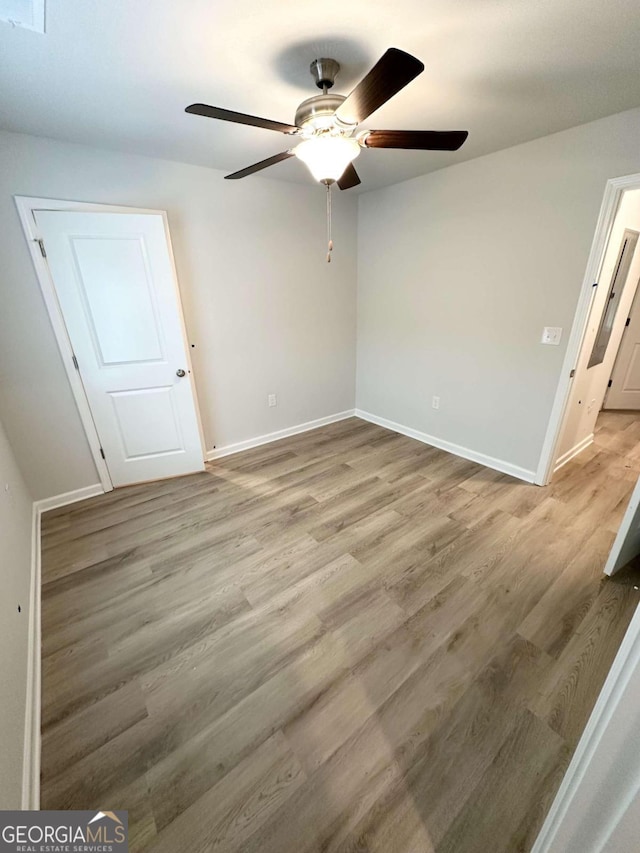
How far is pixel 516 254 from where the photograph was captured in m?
2.53

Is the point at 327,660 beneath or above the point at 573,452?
beneath

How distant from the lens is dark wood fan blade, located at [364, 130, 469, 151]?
4.44 feet

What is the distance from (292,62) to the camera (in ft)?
4.75

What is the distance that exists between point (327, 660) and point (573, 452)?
2.95 meters

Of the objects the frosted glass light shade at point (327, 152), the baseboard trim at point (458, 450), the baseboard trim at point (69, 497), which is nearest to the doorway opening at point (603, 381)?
the baseboard trim at point (458, 450)

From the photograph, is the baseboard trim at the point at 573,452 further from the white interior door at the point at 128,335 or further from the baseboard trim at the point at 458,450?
the white interior door at the point at 128,335

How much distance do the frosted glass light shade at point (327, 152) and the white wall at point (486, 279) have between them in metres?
1.66

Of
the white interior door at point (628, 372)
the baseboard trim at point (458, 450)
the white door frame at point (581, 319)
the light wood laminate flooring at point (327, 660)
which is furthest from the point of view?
the white interior door at point (628, 372)

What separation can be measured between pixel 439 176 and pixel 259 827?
3939mm

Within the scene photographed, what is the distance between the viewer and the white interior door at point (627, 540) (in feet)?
5.71

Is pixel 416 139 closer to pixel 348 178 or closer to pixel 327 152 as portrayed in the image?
pixel 327 152

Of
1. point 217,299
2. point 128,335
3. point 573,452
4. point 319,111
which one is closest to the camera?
point 319,111

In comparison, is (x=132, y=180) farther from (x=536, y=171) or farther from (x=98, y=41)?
(x=536, y=171)

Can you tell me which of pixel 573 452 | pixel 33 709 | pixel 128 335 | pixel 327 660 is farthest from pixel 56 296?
pixel 573 452
